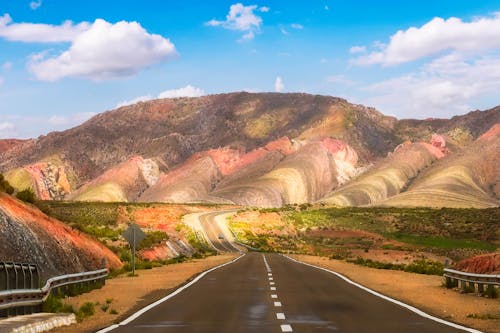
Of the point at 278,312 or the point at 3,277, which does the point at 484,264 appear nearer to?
the point at 278,312

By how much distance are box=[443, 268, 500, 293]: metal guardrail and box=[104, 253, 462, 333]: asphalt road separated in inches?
136

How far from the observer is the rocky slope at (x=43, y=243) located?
88.6 feet

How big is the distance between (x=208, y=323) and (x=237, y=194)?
569 feet

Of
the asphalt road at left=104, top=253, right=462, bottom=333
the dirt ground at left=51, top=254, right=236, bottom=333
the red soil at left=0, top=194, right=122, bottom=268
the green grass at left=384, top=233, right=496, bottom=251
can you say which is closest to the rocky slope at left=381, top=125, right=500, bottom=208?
the green grass at left=384, top=233, right=496, bottom=251

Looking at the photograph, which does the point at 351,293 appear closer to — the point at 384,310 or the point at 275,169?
the point at 384,310

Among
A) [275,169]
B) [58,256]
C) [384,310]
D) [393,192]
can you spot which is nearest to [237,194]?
[275,169]

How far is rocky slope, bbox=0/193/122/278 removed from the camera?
88.6 feet

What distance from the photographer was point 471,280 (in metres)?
23.6

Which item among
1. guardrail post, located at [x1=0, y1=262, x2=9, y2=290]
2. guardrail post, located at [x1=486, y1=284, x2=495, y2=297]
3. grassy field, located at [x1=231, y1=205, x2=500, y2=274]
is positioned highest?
guardrail post, located at [x1=0, y1=262, x2=9, y2=290]

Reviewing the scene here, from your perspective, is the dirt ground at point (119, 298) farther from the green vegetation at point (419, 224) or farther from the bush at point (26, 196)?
the green vegetation at point (419, 224)

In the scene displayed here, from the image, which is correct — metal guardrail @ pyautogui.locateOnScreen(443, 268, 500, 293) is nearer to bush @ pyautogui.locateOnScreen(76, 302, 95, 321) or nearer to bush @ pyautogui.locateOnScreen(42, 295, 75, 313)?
bush @ pyautogui.locateOnScreen(76, 302, 95, 321)

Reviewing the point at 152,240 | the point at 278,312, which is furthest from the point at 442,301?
the point at 152,240

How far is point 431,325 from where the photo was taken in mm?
14352

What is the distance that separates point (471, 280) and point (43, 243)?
17.5m
